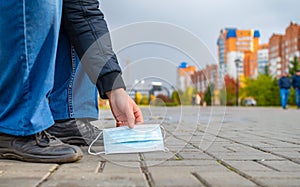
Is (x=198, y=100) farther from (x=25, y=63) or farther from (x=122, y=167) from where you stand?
(x=25, y=63)

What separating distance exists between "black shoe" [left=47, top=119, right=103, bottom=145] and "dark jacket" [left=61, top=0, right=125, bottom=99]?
0.47 m

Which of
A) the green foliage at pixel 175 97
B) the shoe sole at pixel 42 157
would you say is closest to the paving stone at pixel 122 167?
the shoe sole at pixel 42 157

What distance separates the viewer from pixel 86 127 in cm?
239

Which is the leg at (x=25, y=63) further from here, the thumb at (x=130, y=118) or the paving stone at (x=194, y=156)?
the paving stone at (x=194, y=156)

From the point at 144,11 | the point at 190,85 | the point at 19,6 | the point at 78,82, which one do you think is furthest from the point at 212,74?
the point at 19,6

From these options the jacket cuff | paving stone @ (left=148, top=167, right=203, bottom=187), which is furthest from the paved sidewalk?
the jacket cuff

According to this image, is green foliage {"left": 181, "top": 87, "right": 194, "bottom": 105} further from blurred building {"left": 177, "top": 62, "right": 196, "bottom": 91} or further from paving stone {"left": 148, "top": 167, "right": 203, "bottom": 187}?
paving stone {"left": 148, "top": 167, "right": 203, "bottom": 187}

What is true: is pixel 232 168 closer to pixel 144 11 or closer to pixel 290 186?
pixel 290 186

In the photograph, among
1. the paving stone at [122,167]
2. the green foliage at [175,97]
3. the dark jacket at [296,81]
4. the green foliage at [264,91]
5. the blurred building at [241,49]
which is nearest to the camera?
the paving stone at [122,167]

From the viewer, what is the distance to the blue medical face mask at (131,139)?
79.3 inches

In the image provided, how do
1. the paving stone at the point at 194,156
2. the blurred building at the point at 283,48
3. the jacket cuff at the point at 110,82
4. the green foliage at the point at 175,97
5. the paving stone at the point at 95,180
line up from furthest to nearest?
the blurred building at the point at 283,48 < the green foliage at the point at 175,97 < the paving stone at the point at 194,156 < the jacket cuff at the point at 110,82 < the paving stone at the point at 95,180

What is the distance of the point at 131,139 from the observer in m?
2.06

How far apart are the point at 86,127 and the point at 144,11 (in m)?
0.81

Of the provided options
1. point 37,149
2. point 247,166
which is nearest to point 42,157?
point 37,149
